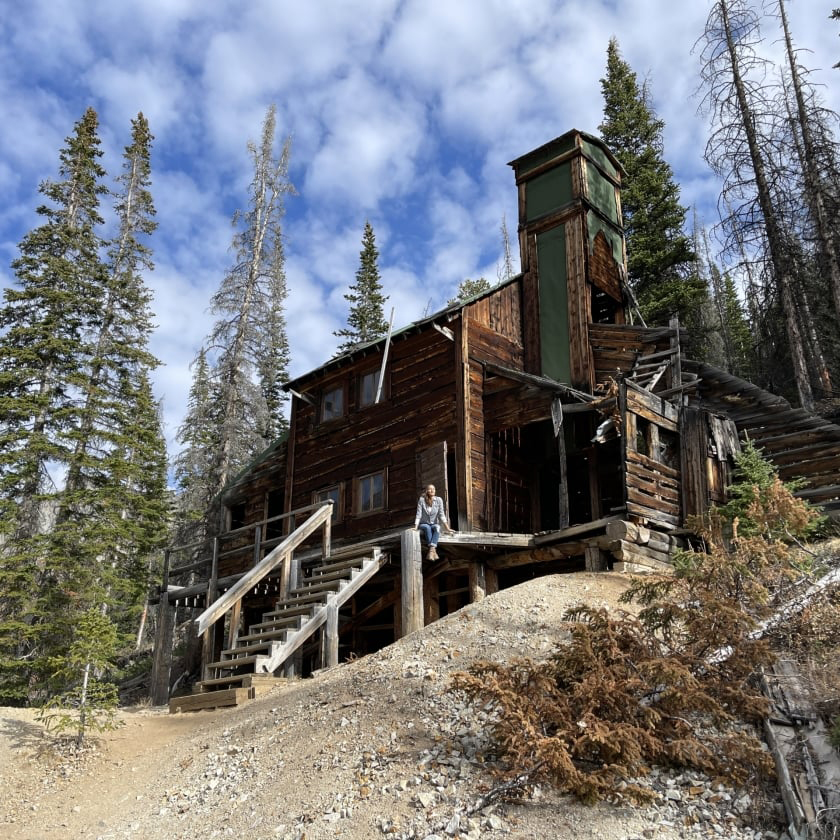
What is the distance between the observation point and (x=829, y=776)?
19.4 ft

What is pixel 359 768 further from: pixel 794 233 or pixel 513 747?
pixel 794 233

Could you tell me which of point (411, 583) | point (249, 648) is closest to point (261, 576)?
point (249, 648)

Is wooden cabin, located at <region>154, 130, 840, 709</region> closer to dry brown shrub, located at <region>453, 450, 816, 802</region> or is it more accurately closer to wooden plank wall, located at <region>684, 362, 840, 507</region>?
wooden plank wall, located at <region>684, 362, 840, 507</region>

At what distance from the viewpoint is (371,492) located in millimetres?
19625

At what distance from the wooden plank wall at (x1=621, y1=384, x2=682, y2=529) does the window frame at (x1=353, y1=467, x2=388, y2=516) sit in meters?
6.21

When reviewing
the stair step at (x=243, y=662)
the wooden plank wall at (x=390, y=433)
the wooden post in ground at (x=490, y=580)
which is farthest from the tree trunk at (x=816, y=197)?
the stair step at (x=243, y=662)

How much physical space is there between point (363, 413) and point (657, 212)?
53.7ft

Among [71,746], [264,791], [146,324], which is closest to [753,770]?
[264,791]

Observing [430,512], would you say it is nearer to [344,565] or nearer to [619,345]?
[344,565]

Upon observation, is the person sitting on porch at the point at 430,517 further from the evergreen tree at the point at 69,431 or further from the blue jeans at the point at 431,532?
the evergreen tree at the point at 69,431

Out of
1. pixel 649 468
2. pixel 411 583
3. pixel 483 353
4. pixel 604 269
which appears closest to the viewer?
pixel 411 583

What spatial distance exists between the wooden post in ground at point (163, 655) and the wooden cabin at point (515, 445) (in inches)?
1.9

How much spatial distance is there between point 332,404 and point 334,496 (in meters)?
2.67

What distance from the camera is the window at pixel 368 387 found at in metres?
20.4
